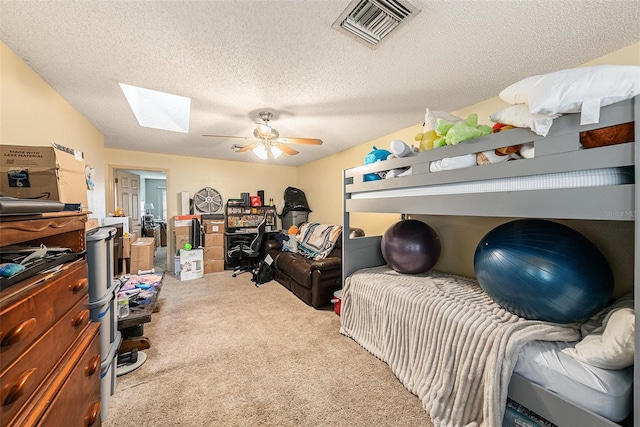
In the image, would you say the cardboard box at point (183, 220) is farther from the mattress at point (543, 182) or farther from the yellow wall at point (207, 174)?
the mattress at point (543, 182)

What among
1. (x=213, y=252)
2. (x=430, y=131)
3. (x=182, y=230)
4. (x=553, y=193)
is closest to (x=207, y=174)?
(x=182, y=230)

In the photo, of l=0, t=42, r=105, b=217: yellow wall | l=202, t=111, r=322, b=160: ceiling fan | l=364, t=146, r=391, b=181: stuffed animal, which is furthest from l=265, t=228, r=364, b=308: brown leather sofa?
l=0, t=42, r=105, b=217: yellow wall

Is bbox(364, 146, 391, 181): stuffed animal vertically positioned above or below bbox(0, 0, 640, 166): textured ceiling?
below

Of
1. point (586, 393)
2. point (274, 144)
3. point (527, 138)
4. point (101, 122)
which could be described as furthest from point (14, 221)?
point (101, 122)

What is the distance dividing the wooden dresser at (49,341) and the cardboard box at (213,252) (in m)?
3.37

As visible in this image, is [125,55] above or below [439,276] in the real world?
above

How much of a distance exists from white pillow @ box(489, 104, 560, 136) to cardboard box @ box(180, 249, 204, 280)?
4.40m

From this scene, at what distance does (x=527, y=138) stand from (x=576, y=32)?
842 mm

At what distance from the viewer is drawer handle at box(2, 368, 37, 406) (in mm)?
605

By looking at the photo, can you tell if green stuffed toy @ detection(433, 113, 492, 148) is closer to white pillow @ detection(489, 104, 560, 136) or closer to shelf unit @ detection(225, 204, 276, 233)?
white pillow @ detection(489, 104, 560, 136)

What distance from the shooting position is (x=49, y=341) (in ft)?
2.63

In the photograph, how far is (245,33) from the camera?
A: 1.39 meters

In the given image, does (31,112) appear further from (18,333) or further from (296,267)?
(296,267)

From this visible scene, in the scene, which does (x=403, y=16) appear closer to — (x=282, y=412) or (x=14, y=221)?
(x=14, y=221)
